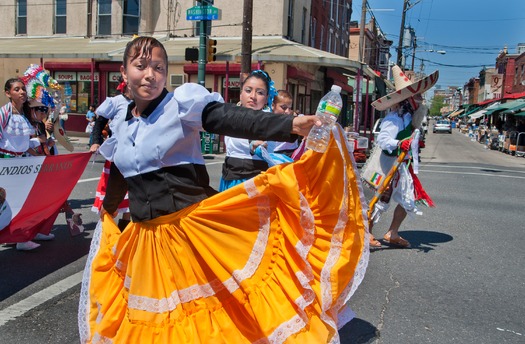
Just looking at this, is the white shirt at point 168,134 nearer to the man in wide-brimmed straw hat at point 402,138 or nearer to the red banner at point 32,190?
the red banner at point 32,190

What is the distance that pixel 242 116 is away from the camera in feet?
7.59

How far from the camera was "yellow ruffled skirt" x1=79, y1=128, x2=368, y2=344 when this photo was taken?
233cm

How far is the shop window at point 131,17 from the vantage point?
76.7 ft

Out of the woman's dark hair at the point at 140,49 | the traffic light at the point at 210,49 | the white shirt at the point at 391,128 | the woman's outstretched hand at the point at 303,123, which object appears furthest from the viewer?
the traffic light at the point at 210,49

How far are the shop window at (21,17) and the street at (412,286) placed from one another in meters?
21.5

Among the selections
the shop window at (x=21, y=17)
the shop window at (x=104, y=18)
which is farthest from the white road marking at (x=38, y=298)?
the shop window at (x=21, y=17)

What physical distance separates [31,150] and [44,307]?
2.50m


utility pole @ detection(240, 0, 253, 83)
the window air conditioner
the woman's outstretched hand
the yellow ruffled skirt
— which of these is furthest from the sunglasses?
the window air conditioner

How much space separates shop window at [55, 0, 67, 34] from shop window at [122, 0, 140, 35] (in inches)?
135

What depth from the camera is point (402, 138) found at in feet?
19.6

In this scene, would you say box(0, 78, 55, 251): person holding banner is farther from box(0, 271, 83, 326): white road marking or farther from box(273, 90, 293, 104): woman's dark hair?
box(273, 90, 293, 104): woman's dark hair

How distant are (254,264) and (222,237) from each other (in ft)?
0.67

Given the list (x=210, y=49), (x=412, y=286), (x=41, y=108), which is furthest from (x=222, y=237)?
(x=210, y=49)

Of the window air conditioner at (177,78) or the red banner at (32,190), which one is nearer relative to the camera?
the red banner at (32,190)
